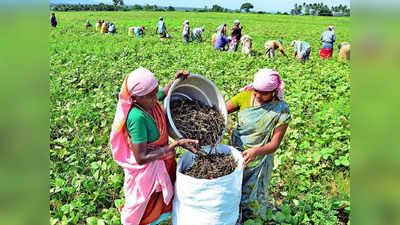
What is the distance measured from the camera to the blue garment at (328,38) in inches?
404

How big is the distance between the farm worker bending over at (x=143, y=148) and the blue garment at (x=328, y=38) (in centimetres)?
944

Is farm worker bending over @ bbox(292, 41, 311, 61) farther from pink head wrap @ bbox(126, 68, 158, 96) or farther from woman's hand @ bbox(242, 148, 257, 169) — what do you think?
pink head wrap @ bbox(126, 68, 158, 96)

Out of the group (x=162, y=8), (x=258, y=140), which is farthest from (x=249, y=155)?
(x=162, y=8)

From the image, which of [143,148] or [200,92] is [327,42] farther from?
[143,148]

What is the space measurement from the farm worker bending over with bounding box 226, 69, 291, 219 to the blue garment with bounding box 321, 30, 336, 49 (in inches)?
351

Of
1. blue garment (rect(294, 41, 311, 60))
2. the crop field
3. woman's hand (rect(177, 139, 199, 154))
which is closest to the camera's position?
woman's hand (rect(177, 139, 199, 154))

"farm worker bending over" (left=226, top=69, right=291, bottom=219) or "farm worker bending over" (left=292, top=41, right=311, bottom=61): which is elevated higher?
"farm worker bending over" (left=292, top=41, right=311, bottom=61)

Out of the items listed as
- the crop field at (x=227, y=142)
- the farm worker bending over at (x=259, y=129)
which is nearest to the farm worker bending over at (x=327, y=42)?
the crop field at (x=227, y=142)

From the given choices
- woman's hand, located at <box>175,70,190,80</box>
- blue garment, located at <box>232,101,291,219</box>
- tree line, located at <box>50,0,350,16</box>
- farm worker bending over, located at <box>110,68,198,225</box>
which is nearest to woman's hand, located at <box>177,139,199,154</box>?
farm worker bending over, located at <box>110,68,198,225</box>

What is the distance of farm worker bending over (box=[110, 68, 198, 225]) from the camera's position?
1.98 meters

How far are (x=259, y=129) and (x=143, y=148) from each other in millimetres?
948

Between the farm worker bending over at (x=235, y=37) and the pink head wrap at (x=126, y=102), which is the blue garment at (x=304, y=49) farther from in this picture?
the pink head wrap at (x=126, y=102)

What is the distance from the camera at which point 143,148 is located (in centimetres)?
201
